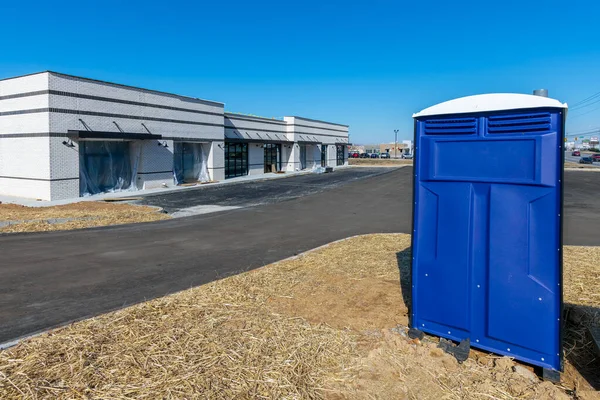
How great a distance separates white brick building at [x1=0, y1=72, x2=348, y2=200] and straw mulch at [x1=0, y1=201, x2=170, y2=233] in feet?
14.8

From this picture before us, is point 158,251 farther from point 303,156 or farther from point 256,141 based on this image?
point 303,156

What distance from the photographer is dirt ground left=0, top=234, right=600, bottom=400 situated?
10.8 ft

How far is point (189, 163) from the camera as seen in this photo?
99.2 feet

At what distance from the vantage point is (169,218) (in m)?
15.0

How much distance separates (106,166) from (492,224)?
22.8 meters

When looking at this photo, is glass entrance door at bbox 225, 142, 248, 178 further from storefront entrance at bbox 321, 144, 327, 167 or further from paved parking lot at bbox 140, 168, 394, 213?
storefront entrance at bbox 321, 144, 327, 167

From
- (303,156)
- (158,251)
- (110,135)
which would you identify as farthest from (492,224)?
(303,156)

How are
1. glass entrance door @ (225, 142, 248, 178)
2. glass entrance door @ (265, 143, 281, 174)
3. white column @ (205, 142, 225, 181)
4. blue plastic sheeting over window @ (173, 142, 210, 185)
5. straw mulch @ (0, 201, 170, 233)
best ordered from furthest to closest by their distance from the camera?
glass entrance door @ (265, 143, 281, 174)
glass entrance door @ (225, 142, 248, 178)
white column @ (205, 142, 225, 181)
blue plastic sheeting over window @ (173, 142, 210, 185)
straw mulch @ (0, 201, 170, 233)

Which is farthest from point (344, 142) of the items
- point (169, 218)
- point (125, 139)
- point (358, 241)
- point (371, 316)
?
point (371, 316)

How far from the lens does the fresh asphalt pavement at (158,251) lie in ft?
19.2

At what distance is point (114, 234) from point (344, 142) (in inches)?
2051

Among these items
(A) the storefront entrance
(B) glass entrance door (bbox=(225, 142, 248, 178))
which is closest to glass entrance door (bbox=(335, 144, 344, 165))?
(A) the storefront entrance

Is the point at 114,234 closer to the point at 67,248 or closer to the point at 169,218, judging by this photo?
the point at 67,248

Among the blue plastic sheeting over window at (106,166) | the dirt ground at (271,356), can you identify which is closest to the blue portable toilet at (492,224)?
the dirt ground at (271,356)
